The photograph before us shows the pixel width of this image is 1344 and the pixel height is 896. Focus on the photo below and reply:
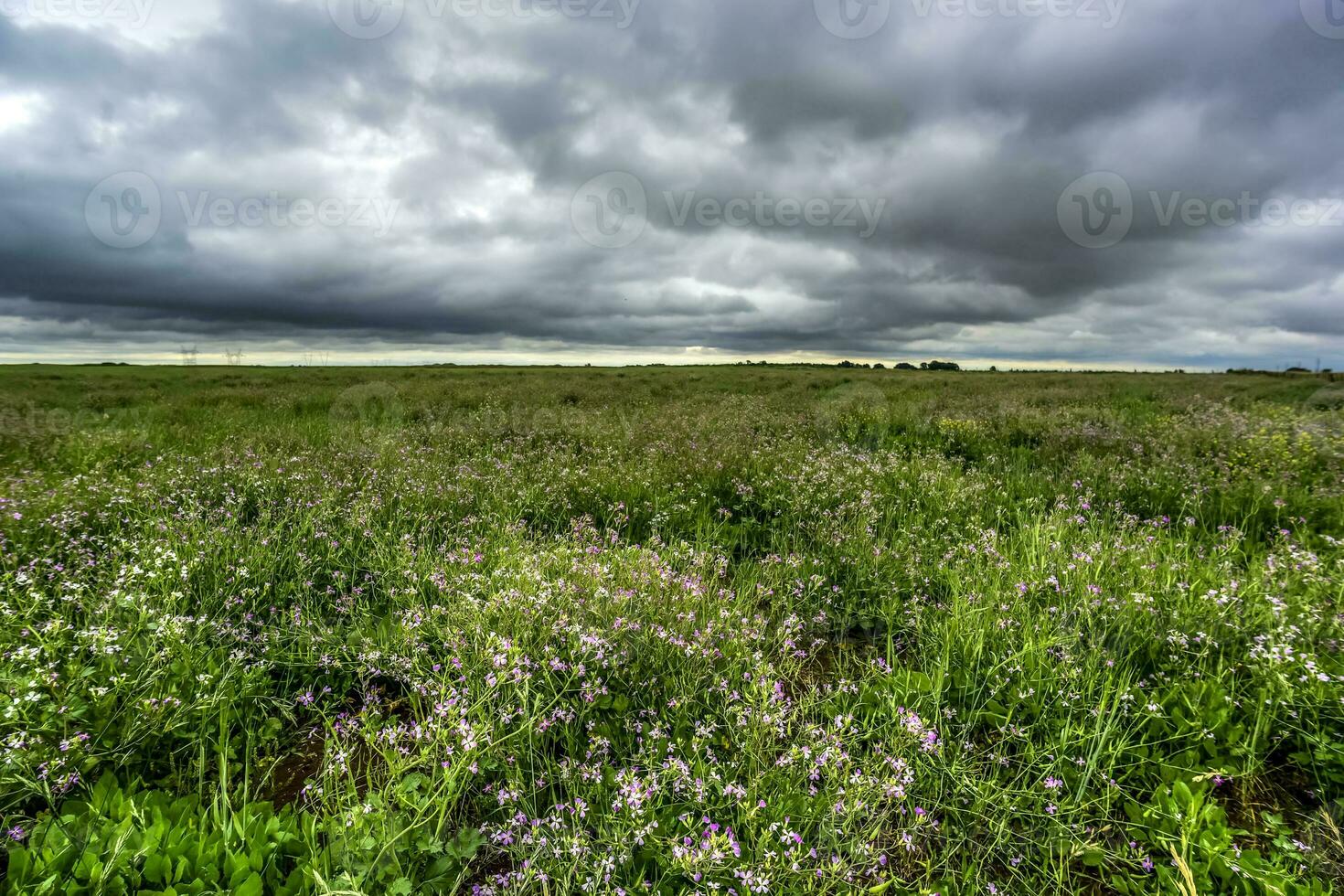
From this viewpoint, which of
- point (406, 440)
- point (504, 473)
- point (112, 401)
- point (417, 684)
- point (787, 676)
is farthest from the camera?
point (112, 401)

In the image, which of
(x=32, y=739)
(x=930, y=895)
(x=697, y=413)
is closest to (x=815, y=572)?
(x=930, y=895)

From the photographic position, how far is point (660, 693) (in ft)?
9.50

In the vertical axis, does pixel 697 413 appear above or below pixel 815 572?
above

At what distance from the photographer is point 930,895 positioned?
1.87 metres

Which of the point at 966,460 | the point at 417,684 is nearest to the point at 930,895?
the point at 417,684

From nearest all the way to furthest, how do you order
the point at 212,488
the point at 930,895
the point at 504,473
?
the point at 930,895 → the point at 212,488 → the point at 504,473

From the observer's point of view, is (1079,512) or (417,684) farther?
(1079,512)

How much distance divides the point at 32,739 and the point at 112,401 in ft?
79.4

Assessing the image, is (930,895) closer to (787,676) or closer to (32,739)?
(787,676)

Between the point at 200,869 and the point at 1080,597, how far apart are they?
4704mm

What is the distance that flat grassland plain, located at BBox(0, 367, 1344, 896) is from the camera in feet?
6.45

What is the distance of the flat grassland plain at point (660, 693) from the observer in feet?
6.45

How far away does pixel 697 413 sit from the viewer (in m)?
13.9

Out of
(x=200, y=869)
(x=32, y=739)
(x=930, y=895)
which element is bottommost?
(x=930, y=895)
